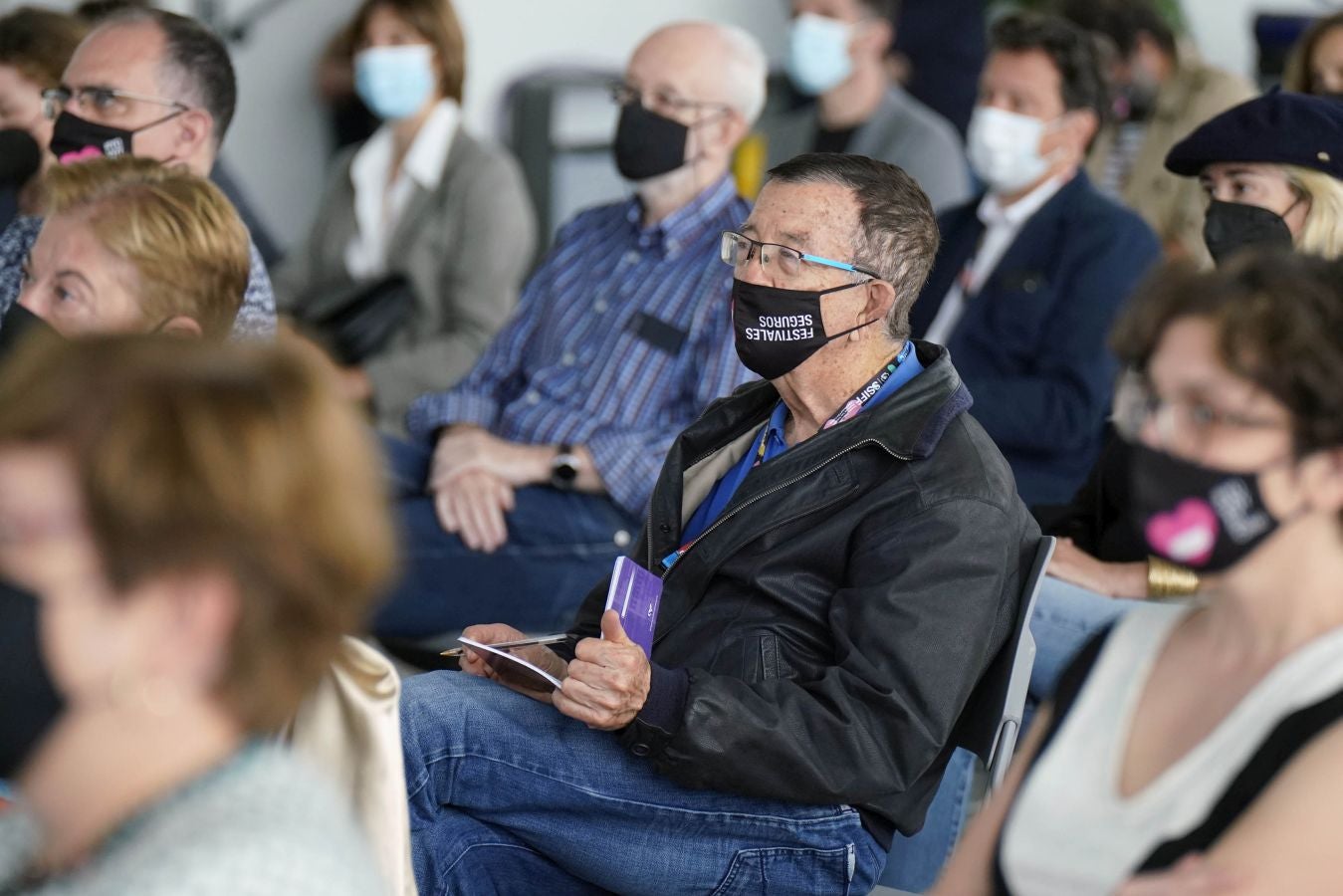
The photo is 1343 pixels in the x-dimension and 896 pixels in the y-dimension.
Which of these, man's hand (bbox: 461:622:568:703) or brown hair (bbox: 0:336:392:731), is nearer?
brown hair (bbox: 0:336:392:731)

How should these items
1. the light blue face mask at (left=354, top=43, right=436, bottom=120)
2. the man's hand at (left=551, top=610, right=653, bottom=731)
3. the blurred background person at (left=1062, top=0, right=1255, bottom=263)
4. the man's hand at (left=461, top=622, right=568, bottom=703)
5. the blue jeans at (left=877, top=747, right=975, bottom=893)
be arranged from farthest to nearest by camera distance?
the blurred background person at (left=1062, top=0, right=1255, bottom=263) → the light blue face mask at (left=354, top=43, right=436, bottom=120) → the blue jeans at (left=877, top=747, right=975, bottom=893) → the man's hand at (left=461, top=622, right=568, bottom=703) → the man's hand at (left=551, top=610, right=653, bottom=731)

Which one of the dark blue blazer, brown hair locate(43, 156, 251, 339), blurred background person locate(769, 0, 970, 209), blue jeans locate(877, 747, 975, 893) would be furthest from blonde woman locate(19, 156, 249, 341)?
blurred background person locate(769, 0, 970, 209)

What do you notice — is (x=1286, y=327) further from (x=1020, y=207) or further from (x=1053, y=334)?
(x=1020, y=207)

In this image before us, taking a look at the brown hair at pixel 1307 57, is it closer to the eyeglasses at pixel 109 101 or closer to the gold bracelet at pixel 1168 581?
the gold bracelet at pixel 1168 581

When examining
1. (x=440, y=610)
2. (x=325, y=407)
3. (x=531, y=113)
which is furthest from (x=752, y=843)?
(x=531, y=113)

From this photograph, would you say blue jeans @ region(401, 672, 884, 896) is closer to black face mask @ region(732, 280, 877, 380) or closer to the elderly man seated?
→ the elderly man seated

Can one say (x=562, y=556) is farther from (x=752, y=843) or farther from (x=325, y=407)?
(x=325, y=407)

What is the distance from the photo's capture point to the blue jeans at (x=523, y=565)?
352 centimetres

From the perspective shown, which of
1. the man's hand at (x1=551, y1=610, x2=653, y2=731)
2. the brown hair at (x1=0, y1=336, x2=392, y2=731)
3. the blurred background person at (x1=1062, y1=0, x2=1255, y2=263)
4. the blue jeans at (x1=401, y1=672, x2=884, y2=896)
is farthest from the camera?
the blurred background person at (x1=1062, y1=0, x2=1255, y2=263)

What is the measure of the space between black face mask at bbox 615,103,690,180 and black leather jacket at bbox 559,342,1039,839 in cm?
130

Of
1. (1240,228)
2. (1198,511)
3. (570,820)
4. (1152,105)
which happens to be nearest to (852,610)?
(570,820)

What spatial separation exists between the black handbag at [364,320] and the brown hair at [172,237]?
1768 millimetres

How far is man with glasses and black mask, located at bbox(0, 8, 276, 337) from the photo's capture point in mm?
3445

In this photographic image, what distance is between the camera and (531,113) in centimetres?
695
